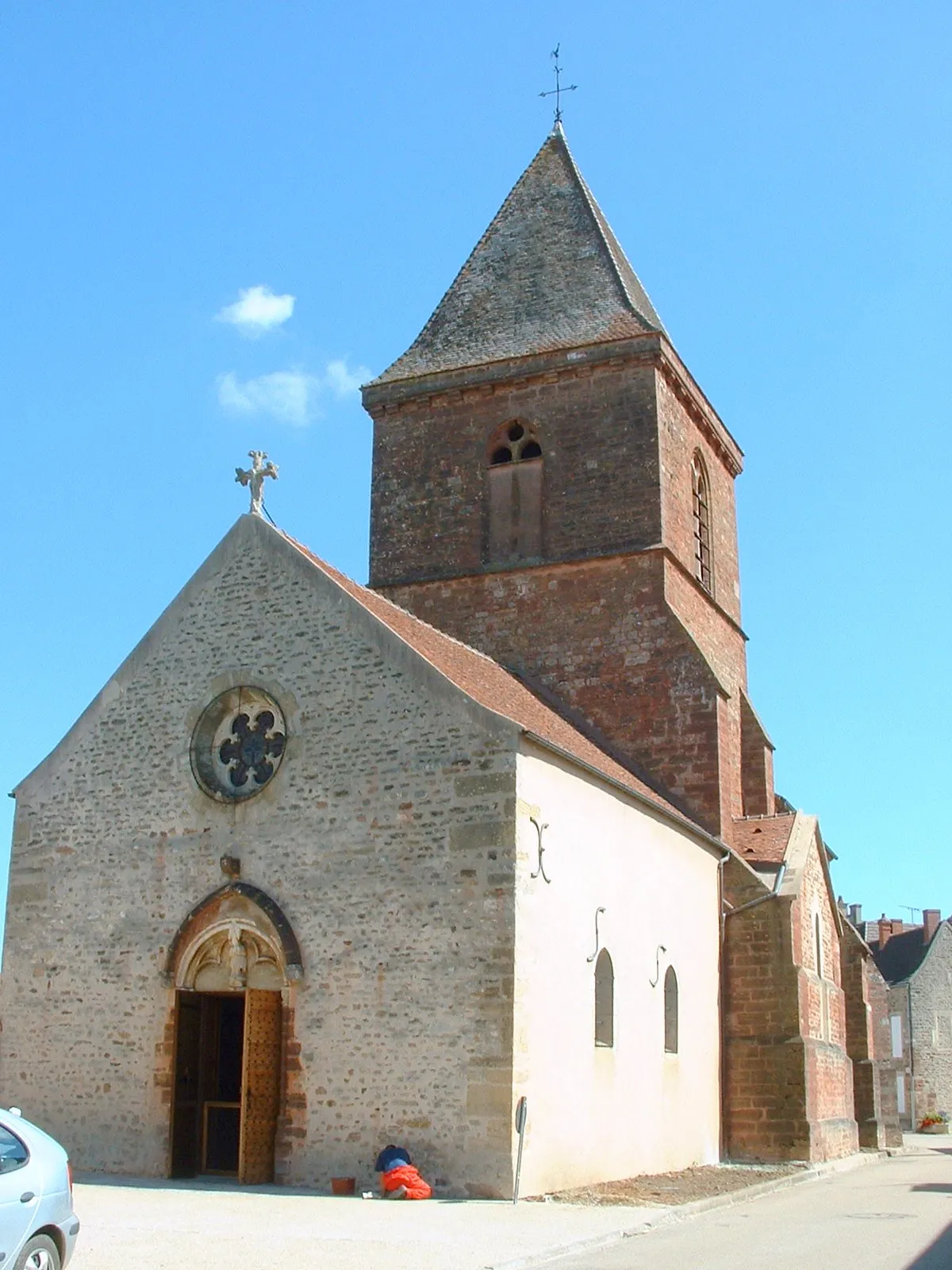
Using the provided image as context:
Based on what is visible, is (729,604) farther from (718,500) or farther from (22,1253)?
(22,1253)

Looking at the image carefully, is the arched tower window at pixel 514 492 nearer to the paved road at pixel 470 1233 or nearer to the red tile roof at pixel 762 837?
the red tile roof at pixel 762 837

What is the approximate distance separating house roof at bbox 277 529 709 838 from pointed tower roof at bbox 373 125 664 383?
243 inches

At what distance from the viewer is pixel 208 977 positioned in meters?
15.5

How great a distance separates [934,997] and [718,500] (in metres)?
27.9

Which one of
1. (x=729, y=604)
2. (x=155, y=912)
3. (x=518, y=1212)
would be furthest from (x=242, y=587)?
(x=729, y=604)

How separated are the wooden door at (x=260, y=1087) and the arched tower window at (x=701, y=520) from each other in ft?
39.1

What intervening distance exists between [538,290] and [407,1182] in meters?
16.2

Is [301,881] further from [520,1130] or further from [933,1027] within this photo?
[933,1027]

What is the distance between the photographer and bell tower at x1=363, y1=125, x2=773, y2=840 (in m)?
21.3

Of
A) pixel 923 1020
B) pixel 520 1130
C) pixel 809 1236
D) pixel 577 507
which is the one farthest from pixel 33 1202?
pixel 923 1020

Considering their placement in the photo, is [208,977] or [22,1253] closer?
[22,1253]

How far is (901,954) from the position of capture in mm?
49125

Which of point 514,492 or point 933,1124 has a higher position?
point 514,492

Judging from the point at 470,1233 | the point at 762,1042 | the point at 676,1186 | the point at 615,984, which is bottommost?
the point at 676,1186
